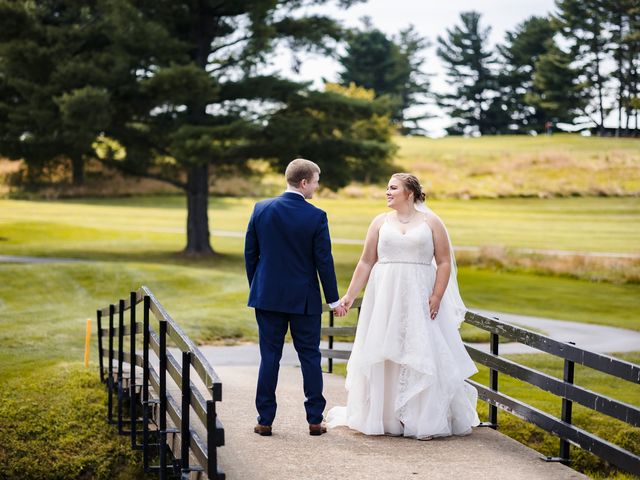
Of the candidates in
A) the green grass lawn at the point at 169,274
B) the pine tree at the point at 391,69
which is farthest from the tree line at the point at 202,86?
the pine tree at the point at 391,69

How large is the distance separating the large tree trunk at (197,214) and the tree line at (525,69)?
19.9 feet

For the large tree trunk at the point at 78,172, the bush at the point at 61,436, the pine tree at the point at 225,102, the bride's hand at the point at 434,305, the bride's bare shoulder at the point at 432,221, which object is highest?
the pine tree at the point at 225,102

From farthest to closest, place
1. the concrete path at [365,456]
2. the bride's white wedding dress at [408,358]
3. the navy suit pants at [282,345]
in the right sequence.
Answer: the bride's white wedding dress at [408,358]
the navy suit pants at [282,345]
the concrete path at [365,456]

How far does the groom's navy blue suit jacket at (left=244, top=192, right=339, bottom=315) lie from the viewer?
6.05m

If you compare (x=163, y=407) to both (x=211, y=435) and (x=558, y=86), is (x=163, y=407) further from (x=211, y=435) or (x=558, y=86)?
(x=558, y=86)

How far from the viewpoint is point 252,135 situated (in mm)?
26969

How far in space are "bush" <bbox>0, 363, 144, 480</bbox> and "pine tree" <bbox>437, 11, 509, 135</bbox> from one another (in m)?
33.0

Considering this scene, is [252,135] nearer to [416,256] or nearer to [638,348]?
[638,348]

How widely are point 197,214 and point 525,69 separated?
1323 centimetres

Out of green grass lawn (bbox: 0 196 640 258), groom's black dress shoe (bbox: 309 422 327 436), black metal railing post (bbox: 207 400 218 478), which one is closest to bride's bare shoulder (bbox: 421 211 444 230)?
groom's black dress shoe (bbox: 309 422 327 436)

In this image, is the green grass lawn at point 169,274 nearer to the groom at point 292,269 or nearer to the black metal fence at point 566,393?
the groom at point 292,269

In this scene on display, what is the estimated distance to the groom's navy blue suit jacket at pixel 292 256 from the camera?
6.05 meters

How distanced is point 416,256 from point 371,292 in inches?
16.5

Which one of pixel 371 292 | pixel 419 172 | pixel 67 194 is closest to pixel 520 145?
pixel 419 172
